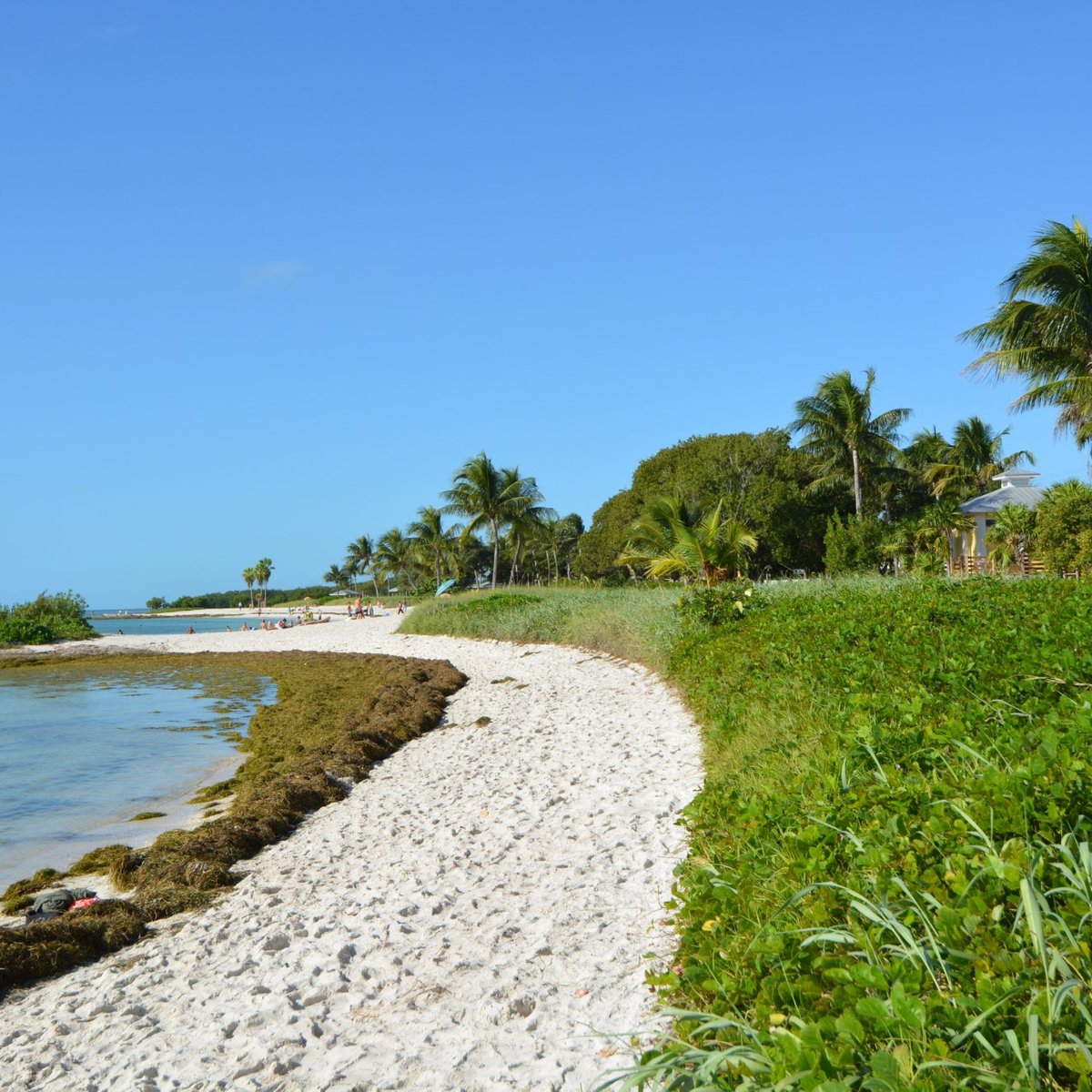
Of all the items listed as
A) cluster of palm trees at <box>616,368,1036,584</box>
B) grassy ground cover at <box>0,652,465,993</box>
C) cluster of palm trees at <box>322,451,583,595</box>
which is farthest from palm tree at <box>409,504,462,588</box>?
grassy ground cover at <box>0,652,465,993</box>

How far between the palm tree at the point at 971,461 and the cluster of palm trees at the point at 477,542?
Answer: 2266 centimetres

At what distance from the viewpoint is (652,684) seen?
13625mm

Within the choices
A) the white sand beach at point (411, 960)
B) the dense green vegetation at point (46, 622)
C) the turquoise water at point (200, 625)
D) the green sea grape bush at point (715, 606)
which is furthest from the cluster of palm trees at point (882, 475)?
the turquoise water at point (200, 625)

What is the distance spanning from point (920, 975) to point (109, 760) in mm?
13676

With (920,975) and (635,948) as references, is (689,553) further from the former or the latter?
(920,975)

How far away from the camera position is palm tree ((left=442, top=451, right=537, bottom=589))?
148 feet

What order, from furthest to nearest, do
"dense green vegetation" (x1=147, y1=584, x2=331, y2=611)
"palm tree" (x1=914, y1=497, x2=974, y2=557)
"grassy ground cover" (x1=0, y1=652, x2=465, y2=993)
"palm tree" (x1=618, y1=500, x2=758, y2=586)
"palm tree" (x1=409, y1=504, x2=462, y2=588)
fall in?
"dense green vegetation" (x1=147, y1=584, x2=331, y2=611) < "palm tree" (x1=409, y1=504, x2=462, y2=588) < "palm tree" (x1=914, y1=497, x2=974, y2=557) < "palm tree" (x1=618, y1=500, x2=758, y2=586) < "grassy ground cover" (x1=0, y1=652, x2=465, y2=993)

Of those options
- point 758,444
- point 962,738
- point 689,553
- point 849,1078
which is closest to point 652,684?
point 689,553

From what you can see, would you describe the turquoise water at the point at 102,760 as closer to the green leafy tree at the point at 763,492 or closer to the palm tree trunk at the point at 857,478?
the green leafy tree at the point at 763,492

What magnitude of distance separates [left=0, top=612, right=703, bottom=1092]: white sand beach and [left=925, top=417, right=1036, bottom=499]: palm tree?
46.2 meters

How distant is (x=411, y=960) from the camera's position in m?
4.59

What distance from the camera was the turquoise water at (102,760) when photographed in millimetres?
9234

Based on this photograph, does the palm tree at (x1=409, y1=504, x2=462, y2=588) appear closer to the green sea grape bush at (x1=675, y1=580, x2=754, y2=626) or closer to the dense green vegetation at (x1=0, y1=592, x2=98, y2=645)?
the dense green vegetation at (x1=0, y1=592, x2=98, y2=645)

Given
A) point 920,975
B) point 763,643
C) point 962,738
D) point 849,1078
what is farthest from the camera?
point 763,643
